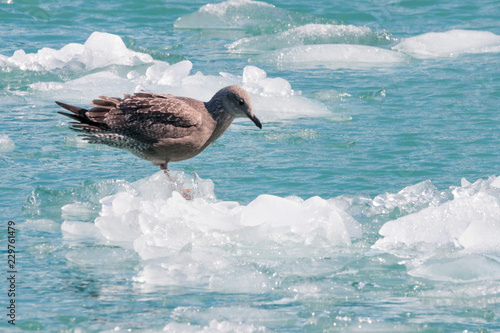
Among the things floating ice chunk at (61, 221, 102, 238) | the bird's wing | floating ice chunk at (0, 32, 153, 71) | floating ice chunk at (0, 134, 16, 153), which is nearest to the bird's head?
the bird's wing

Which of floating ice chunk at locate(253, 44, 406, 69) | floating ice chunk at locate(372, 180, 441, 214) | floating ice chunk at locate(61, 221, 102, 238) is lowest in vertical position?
floating ice chunk at locate(61, 221, 102, 238)

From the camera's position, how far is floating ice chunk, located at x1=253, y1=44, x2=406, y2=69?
34.8 ft

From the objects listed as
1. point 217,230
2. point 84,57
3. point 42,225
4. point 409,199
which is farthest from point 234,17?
point 217,230

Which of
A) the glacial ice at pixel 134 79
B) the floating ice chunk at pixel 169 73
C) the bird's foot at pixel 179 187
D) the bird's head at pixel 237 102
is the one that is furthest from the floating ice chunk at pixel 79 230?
the floating ice chunk at pixel 169 73

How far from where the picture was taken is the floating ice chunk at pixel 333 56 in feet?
34.8

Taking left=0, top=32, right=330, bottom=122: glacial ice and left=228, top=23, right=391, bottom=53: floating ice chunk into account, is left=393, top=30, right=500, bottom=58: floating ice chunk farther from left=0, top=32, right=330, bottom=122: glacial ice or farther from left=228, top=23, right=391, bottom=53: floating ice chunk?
left=0, top=32, right=330, bottom=122: glacial ice

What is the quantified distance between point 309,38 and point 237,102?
582 cm

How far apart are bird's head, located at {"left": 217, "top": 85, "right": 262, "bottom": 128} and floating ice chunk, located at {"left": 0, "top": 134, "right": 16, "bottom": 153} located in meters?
2.29

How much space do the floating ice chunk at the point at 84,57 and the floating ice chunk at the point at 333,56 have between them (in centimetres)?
168

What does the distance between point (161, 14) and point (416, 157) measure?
7.04 meters

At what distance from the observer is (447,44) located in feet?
36.6

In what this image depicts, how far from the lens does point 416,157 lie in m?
7.29

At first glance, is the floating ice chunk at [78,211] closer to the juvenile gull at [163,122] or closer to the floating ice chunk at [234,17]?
the juvenile gull at [163,122]

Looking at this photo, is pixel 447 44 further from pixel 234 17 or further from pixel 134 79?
pixel 134 79
